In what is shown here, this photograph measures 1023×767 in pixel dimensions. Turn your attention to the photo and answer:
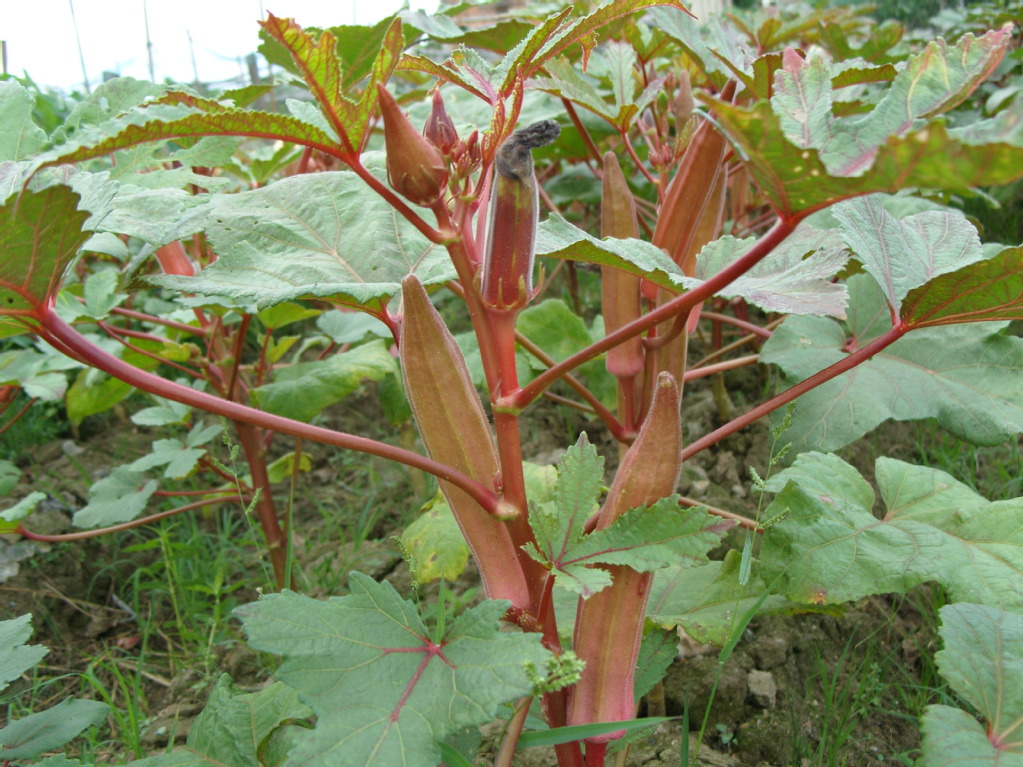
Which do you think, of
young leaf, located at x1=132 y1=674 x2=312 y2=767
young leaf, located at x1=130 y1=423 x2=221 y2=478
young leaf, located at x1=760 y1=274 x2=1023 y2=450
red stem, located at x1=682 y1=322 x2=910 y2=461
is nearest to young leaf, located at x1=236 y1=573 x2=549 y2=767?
young leaf, located at x1=132 y1=674 x2=312 y2=767

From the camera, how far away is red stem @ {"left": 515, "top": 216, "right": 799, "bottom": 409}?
685 millimetres

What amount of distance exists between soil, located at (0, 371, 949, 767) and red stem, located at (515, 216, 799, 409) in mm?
419

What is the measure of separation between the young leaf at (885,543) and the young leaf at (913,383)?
0.42 ft

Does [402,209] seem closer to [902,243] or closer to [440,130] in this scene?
[440,130]

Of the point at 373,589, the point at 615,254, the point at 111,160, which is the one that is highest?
the point at 111,160

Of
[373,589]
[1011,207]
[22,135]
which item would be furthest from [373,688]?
[1011,207]

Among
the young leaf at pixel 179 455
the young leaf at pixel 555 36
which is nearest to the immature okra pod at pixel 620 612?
the young leaf at pixel 555 36

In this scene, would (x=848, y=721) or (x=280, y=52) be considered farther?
(x=280, y=52)

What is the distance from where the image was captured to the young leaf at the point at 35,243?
0.68 m

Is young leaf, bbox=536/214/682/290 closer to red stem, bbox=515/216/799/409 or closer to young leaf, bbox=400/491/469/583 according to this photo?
red stem, bbox=515/216/799/409

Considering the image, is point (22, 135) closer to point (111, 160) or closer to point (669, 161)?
point (111, 160)

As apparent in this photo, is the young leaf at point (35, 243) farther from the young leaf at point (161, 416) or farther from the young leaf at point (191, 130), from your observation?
the young leaf at point (161, 416)

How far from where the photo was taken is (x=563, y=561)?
81cm

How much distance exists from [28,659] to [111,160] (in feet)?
2.80
